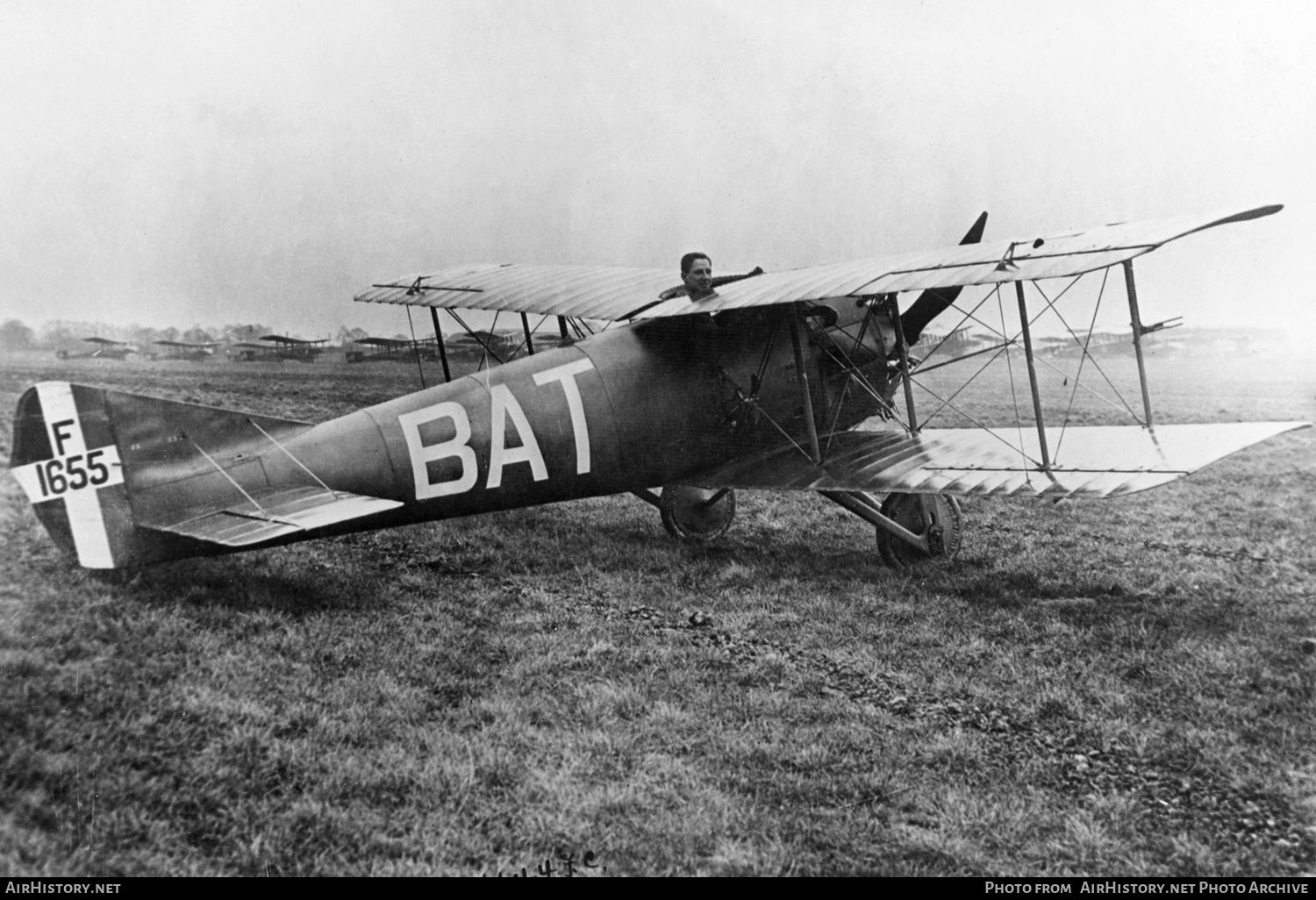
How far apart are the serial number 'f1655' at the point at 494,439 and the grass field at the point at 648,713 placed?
0.70 meters

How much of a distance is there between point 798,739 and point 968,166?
45.0 feet

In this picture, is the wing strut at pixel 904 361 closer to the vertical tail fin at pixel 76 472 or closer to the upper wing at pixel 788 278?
the upper wing at pixel 788 278

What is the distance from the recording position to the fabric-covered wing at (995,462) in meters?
5.10

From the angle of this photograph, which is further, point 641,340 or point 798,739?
point 641,340

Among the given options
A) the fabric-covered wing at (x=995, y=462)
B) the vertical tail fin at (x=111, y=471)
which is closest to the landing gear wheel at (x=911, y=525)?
the fabric-covered wing at (x=995, y=462)

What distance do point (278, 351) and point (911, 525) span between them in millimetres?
26480

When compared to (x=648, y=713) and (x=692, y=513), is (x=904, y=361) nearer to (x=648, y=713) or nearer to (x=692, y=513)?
(x=692, y=513)

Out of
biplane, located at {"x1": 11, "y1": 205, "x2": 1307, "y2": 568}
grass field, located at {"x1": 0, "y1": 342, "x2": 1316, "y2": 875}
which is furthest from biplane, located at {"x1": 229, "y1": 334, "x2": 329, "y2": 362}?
grass field, located at {"x1": 0, "y1": 342, "x2": 1316, "y2": 875}

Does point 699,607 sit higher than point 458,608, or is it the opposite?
point 458,608

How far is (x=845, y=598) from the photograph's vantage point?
17.3ft

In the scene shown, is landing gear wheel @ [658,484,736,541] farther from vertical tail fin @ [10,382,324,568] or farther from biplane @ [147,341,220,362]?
biplane @ [147,341,220,362]

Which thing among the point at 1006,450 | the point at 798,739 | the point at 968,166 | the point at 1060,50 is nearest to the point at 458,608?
the point at 798,739

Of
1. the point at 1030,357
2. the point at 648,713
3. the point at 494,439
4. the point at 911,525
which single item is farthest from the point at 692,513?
the point at 648,713
